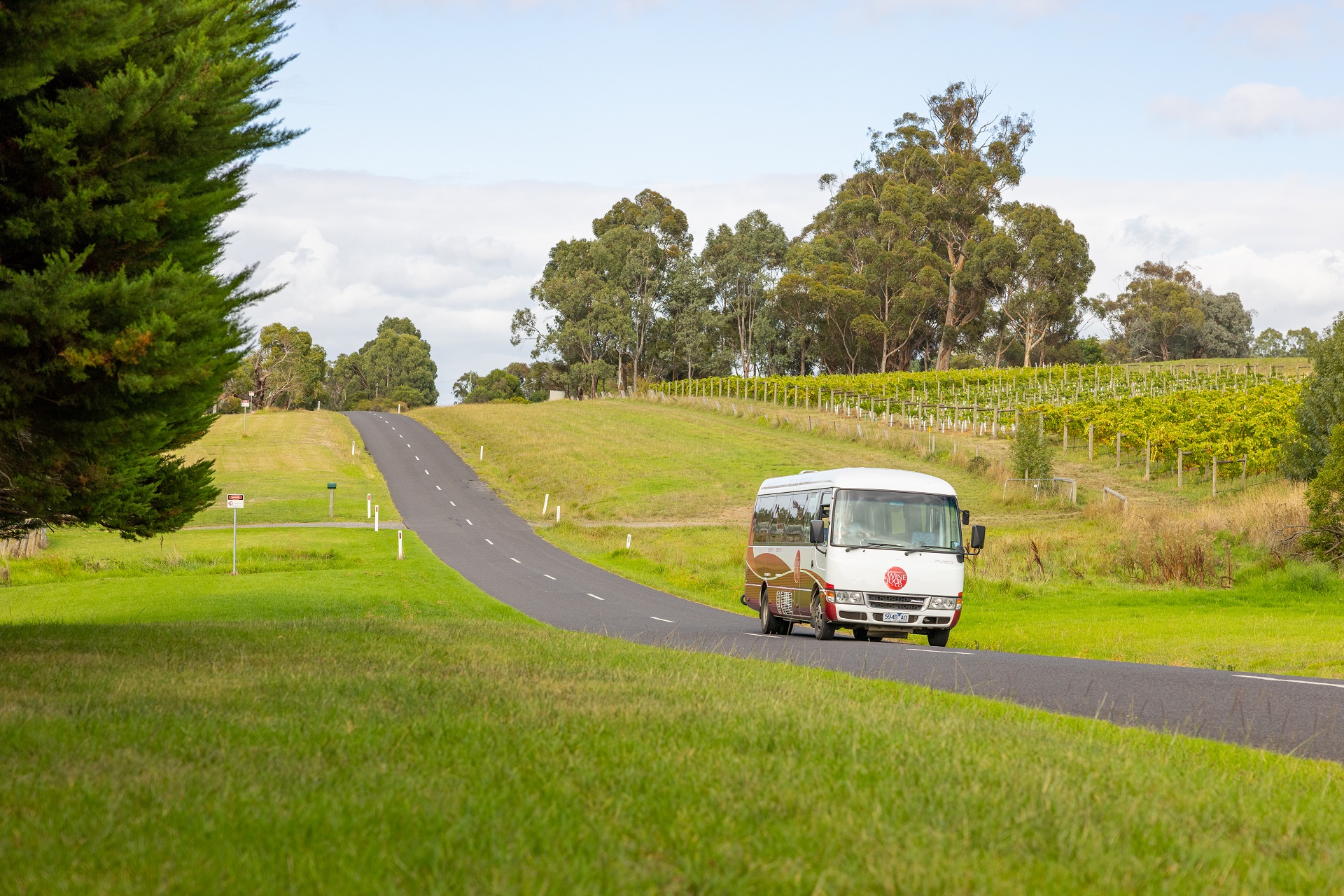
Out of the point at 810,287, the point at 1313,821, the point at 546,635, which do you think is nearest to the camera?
the point at 1313,821

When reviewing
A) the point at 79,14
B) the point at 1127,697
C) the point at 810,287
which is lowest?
the point at 1127,697

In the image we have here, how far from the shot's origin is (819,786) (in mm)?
5223

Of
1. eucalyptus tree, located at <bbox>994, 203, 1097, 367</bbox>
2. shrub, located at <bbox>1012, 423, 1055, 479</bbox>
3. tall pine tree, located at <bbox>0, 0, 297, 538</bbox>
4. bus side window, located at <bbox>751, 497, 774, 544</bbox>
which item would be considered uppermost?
eucalyptus tree, located at <bbox>994, 203, 1097, 367</bbox>

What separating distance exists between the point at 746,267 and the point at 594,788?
103603 mm

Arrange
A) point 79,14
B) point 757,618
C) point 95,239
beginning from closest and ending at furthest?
point 79,14, point 95,239, point 757,618

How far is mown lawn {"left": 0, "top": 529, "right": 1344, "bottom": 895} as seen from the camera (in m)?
4.01

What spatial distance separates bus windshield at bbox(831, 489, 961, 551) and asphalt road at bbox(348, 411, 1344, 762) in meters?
1.69

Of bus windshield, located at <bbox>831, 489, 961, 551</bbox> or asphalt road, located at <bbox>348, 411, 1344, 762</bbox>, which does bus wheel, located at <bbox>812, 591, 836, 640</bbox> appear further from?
bus windshield, located at <bbox>831, 489, 961, 551</bbox>

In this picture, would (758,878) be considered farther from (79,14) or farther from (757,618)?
(757,618)

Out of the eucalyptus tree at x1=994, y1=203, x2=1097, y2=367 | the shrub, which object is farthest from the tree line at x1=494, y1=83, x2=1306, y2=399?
the shrub

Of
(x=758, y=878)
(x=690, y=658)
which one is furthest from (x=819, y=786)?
(x=690, y=658)

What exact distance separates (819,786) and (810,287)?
93.3 m

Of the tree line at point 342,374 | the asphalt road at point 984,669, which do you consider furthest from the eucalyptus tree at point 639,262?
the asphalt road at point 984,669

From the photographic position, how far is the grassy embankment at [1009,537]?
18688mm
